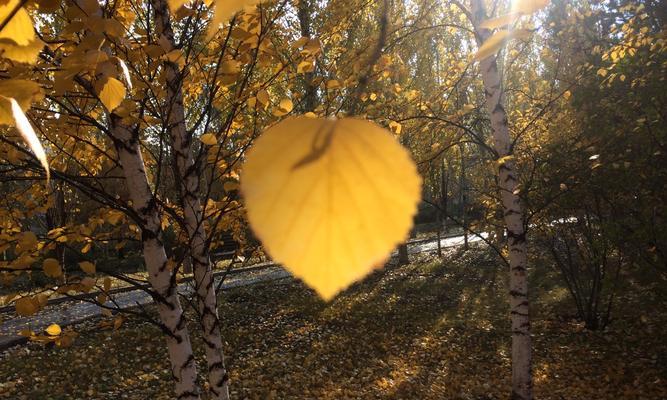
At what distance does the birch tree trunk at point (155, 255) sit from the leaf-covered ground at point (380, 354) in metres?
3.69

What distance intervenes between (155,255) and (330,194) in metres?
2.50

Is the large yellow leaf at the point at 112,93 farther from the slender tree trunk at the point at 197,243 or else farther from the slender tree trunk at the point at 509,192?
the slender tree trunk at the point at 509,192

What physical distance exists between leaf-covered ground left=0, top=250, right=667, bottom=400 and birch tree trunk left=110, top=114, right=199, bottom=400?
3.69 metres

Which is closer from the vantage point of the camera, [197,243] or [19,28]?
[19,28]

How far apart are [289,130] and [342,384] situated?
6.72 metres

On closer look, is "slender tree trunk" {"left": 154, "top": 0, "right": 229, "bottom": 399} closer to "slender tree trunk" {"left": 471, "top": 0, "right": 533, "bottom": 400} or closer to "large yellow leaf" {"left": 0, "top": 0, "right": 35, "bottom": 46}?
"large yellow leaf" {"left": 0, "top": 0, "right": 35, "bottom": 46}

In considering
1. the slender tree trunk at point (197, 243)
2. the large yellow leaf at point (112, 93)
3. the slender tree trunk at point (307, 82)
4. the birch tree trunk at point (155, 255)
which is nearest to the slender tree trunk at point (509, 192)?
the slender tree trunk at point (307, 82)

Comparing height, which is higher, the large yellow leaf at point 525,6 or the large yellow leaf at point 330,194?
the large yellow leaf at point 525,6

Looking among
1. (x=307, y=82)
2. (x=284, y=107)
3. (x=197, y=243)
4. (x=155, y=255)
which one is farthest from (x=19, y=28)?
(x=307, y=82)

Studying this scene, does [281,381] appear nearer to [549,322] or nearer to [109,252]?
[549,322]

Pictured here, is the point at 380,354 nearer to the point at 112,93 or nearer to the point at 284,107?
the point at 284,107

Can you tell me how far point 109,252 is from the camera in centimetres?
2339

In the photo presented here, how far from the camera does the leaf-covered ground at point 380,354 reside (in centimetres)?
606

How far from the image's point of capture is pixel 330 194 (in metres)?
0.30
